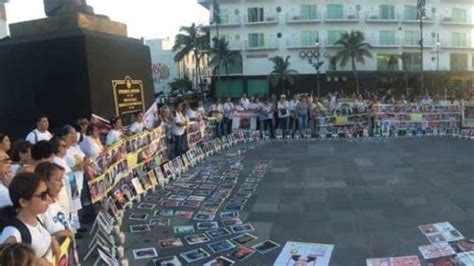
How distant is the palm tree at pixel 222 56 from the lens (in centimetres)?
5765

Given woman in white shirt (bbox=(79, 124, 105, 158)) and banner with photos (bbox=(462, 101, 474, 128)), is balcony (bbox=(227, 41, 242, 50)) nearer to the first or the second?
banner with photos (bbox=(462, 101, 474, 128))

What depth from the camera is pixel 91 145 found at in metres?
7.60

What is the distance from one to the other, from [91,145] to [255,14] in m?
55.0

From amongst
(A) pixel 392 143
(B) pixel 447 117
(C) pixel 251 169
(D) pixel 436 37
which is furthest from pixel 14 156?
(D) pixel 436 37

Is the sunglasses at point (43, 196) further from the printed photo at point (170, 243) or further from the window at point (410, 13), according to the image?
the window at point (410, 13)

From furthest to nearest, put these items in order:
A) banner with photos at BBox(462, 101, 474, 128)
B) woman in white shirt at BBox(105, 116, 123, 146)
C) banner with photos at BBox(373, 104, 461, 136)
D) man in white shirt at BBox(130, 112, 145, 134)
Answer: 1. banner with photos at BBox(373, 104, 461, 136)
2. banner with photos at BBox(462, 101, 474, 128)
3. man in white shirt at BBox(130, 112, 145, 134)
4. woman in white shirt at BBox(105, 116, 123, 146)

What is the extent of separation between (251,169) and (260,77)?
49.4 meters

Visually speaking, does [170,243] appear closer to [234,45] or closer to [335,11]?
[234,45]

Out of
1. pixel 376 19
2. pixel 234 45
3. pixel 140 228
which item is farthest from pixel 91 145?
pixel 376 19

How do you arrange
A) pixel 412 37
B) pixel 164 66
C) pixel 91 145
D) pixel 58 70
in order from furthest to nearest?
pixel 164 66 < pixel 412 37 < pixel 58 70 < pixel 91 145

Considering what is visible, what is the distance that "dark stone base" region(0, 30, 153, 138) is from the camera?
33.8ft

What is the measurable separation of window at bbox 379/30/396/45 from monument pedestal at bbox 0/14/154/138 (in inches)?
2187

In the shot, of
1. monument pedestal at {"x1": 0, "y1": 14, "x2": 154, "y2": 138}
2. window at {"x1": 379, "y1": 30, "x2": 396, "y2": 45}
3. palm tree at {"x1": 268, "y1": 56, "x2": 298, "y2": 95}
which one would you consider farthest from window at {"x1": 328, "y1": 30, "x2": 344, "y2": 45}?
monument pedestal at {"x1": 0, "y1": 14, "x2": 154, "y2": 138}

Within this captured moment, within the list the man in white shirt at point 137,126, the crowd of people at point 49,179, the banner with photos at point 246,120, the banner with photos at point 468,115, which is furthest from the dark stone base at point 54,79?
the banner with photos at point 468,115
